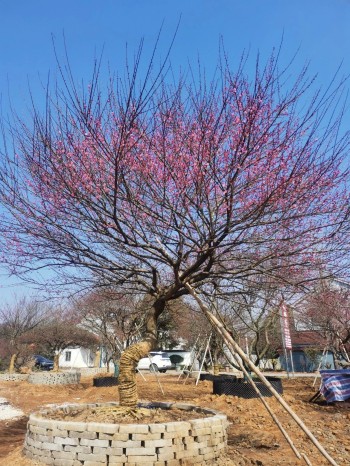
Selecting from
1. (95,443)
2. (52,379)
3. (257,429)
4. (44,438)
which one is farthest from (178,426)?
(52,379)

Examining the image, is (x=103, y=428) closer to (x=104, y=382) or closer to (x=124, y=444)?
(x=124, y=444)

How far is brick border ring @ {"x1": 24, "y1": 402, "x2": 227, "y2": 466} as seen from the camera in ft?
14.9

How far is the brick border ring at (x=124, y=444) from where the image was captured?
178 inches

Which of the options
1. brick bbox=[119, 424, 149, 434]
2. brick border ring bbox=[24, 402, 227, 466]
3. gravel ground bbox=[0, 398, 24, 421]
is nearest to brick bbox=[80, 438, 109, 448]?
brick border ring bbox=[24, 402, 227, 466]

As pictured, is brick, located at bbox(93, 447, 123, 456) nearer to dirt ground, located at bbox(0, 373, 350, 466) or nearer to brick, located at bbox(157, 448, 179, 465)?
brick, located at bbox(157, 448, 179, 465)

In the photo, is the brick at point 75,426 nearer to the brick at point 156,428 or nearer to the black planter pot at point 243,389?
the brick at point 156,428

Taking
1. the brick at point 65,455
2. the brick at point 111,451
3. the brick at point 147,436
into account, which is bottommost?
the brick at point 65,455

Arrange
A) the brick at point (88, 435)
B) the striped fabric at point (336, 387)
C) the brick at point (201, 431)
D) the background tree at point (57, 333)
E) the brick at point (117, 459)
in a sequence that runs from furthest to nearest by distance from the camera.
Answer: the background tree at point (57, 333) → the striped fabric at point (336, 387) → the brick at point (201, 431) → the brick at point (88, 435) → the brick at point (117, 459)

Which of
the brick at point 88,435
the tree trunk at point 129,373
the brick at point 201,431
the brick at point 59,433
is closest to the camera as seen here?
the brick at point 88,435

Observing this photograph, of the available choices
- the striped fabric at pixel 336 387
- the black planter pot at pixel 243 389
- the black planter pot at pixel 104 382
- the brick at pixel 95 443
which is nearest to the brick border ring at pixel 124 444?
the brick at pixel 95 443

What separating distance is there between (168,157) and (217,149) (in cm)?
70

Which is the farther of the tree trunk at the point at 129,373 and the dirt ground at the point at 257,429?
the tree trunk at the point at 129,373

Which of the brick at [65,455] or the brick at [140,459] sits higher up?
the brick at [65,455]

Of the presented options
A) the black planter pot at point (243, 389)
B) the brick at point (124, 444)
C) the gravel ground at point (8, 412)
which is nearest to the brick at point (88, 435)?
the brick at point (124, 444)
